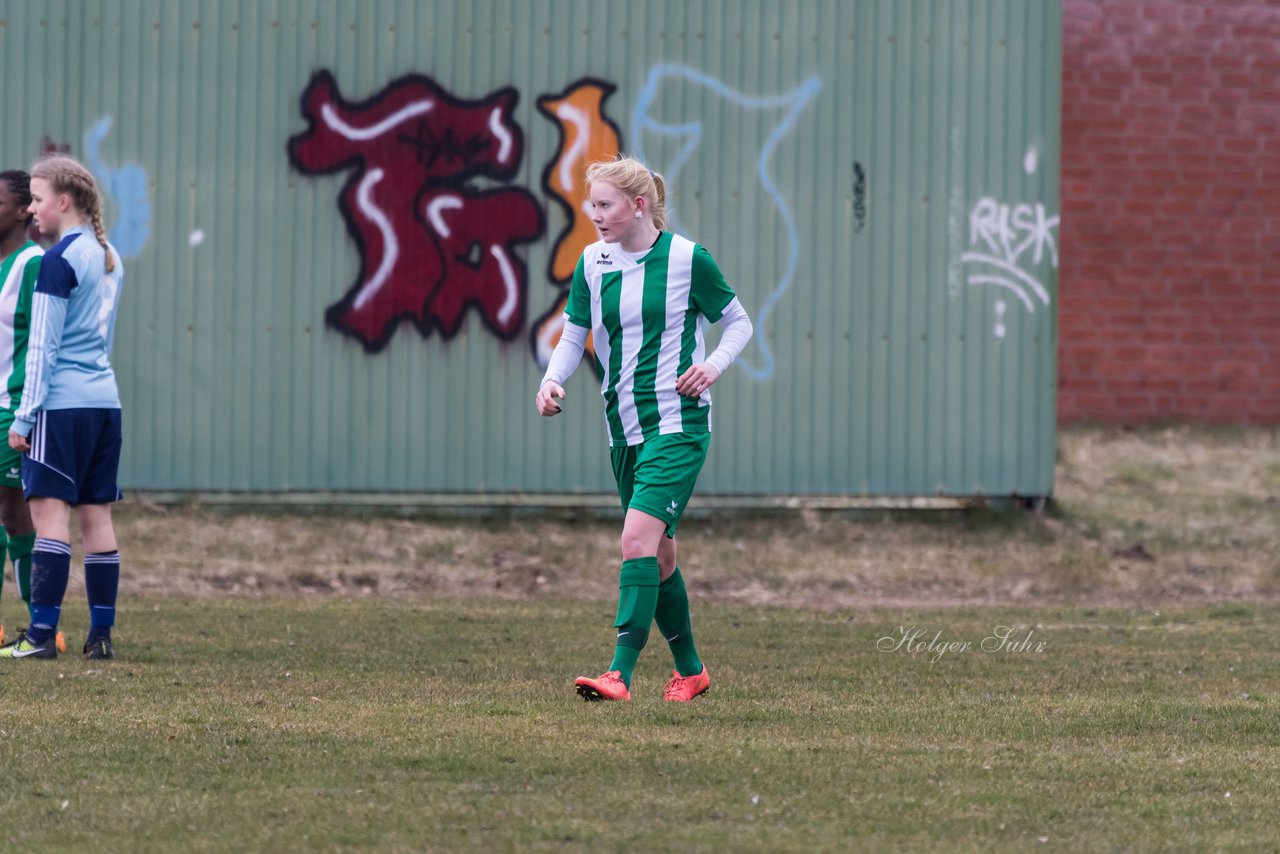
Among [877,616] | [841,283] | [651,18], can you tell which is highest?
[651,18]

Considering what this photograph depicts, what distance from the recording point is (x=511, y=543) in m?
12.2

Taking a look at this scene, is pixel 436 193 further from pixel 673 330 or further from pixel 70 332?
pixel 673 330

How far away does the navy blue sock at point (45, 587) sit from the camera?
741 centimetres

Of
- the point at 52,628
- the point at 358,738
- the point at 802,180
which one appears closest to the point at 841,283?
the point at 802,180

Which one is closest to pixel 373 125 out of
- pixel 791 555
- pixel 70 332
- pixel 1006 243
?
pixel 791 555

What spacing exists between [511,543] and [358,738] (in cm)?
681

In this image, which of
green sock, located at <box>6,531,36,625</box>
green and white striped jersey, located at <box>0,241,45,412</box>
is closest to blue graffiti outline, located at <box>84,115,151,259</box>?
green sock, located at <box>6,531,36,625</box>

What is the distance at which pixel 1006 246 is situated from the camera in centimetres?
1304

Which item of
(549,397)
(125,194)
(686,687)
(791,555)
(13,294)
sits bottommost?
(791,555)

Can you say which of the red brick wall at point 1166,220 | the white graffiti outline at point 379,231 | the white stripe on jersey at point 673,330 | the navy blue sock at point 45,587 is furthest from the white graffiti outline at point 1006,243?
the navy blue sock at point 45,587

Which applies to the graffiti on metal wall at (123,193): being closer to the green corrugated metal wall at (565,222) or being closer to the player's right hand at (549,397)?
the green corrugated metal wall at (565,222)

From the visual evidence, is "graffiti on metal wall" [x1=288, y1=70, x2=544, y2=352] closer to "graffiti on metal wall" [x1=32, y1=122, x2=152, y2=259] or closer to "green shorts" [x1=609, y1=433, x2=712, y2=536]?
"graffiti on metal wall" [x1=32, y1=122, x2=152, y2=259]

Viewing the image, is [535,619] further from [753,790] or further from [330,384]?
[753,790]

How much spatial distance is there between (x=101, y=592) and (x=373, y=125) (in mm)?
5976
